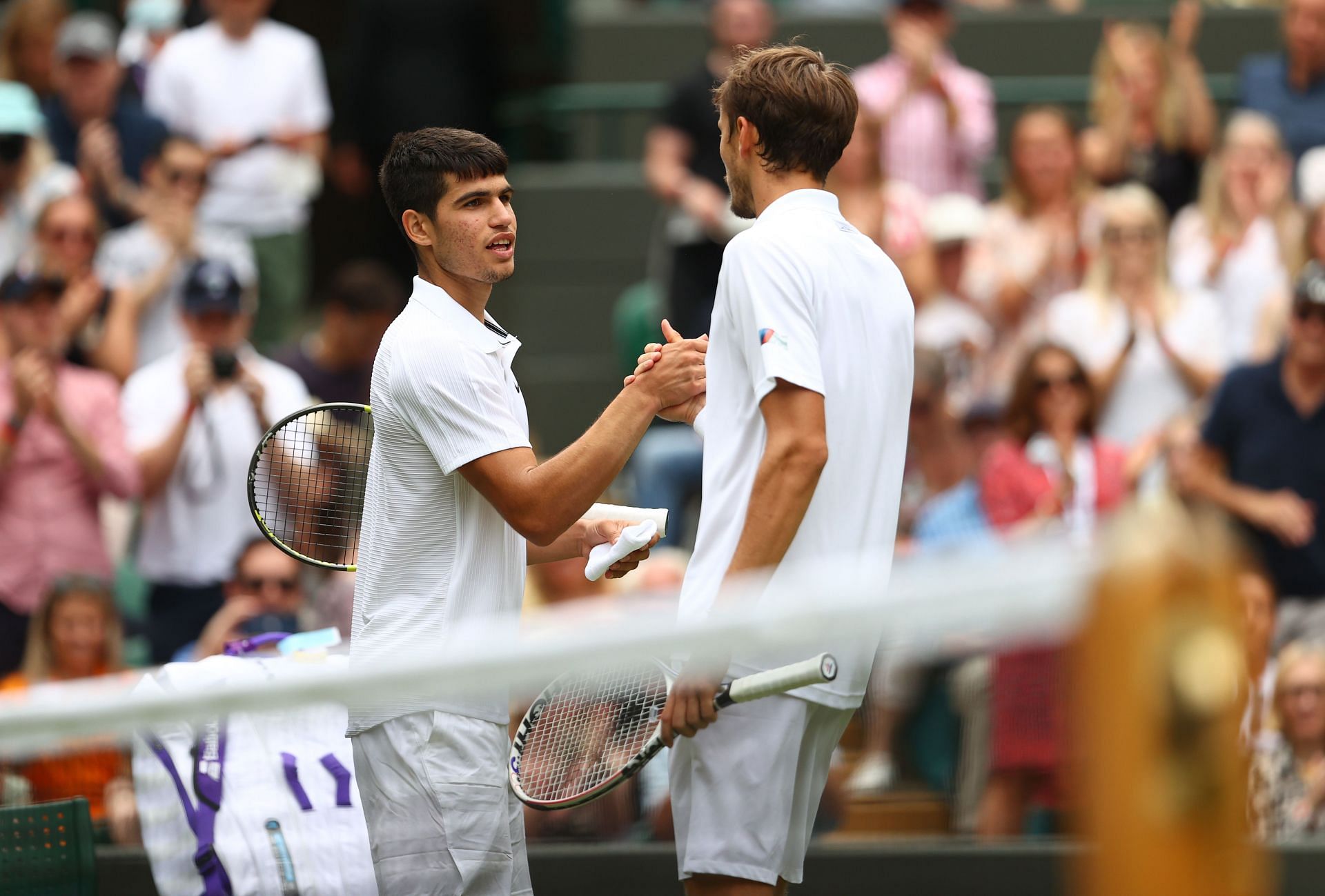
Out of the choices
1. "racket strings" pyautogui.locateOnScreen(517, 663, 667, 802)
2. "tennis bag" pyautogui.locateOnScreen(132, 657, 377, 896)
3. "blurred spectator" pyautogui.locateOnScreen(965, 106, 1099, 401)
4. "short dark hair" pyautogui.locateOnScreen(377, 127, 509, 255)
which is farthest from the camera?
"blurred spectator" pyautogui.locateOnScreen(965, 106, 1099, 401)

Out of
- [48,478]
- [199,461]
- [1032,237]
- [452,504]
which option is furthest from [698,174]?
[452,504]

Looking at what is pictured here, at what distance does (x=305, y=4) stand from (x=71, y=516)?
20.4 feet

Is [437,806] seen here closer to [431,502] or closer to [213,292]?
[431,502]

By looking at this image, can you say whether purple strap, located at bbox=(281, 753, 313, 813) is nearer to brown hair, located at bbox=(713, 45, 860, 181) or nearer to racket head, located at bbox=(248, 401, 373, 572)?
racket head, located at bbox=(248, 401, 373, 572)

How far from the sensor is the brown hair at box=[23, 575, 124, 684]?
6.64m

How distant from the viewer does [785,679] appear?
10.8ft

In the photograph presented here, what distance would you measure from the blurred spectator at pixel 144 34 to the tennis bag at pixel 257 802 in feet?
18.8

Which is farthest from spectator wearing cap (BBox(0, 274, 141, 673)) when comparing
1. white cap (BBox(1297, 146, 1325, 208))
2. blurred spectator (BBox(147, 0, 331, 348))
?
white cap (BBox(1297, 146, 1325, 208))

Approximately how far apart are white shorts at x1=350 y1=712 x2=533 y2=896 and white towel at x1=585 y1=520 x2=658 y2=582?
0.37 m

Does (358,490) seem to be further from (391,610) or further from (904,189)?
(904,189)

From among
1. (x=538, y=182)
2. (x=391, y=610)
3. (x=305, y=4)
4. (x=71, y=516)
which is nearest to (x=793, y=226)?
(x=391, y=610)

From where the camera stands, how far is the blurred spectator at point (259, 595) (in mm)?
6586

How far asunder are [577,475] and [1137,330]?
4.62 meters

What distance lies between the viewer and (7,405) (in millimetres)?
7324
